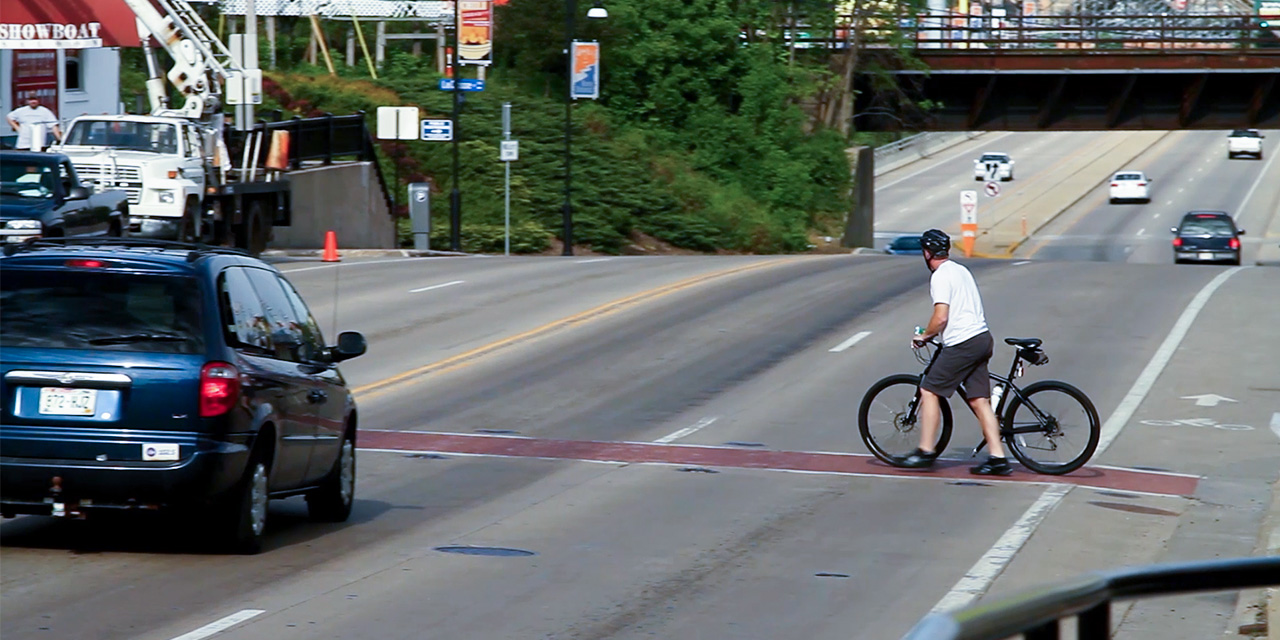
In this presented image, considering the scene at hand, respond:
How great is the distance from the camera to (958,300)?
1306 cm

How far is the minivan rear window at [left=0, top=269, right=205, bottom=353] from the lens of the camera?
9023mm

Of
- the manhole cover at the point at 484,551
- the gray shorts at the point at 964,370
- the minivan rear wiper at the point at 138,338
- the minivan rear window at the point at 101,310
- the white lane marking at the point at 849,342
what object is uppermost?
the minivan rear window at the point at 101,310

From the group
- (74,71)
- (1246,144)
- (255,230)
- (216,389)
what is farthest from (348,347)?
(1246,144)

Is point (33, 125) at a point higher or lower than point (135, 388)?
higher

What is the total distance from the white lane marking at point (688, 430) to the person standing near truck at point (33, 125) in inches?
674

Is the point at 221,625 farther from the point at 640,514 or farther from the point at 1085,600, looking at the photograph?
the point at 1085,600

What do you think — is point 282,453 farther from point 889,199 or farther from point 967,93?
point 889,199

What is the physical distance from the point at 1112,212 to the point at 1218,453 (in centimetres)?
6494

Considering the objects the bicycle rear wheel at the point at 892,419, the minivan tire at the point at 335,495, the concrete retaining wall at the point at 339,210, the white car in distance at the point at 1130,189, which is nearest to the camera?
the minivan tire at the point at 335,495

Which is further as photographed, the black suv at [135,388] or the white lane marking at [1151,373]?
the white lane marking at [1151,373]

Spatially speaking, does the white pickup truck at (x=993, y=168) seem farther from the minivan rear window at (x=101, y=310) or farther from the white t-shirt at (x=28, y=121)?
the minivan rear window at (x=101, y=310)

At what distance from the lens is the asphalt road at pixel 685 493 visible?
27.3ft

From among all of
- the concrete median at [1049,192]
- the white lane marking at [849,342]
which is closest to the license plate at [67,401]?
the white lane marking at [849,342]

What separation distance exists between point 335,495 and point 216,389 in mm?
1965
